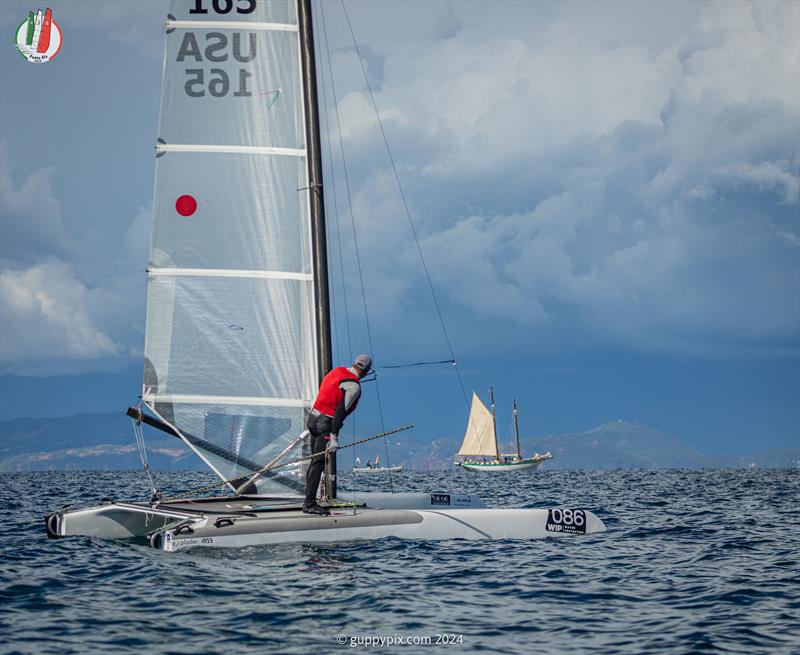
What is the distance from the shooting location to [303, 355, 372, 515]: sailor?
14.8m

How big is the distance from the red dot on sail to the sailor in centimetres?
458

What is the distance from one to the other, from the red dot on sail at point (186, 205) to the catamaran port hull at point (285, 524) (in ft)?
17.6

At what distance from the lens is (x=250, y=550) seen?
44.8 feet

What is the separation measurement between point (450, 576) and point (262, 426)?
19.2ft

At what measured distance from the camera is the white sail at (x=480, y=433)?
367ft

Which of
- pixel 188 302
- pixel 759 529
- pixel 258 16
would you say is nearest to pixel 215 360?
pixel 188 302

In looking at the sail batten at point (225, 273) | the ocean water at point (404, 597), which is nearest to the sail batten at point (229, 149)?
the sail batten at point (225, 273)

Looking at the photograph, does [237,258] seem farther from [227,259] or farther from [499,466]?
[499,466]

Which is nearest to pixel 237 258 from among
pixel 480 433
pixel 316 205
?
pixel 316 205

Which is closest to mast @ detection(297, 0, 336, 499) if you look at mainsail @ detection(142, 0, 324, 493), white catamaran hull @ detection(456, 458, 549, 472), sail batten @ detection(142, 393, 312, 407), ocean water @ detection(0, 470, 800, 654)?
mainsail @ detection(142, 0, 324, 493)

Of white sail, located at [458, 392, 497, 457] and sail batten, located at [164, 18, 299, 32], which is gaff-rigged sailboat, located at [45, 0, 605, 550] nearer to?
sail batten, located at [164, 18, 299, 32]

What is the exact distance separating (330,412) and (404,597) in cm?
466

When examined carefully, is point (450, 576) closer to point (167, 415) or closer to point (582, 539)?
point (582, 539)

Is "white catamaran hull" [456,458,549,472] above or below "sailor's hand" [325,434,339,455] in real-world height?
below
